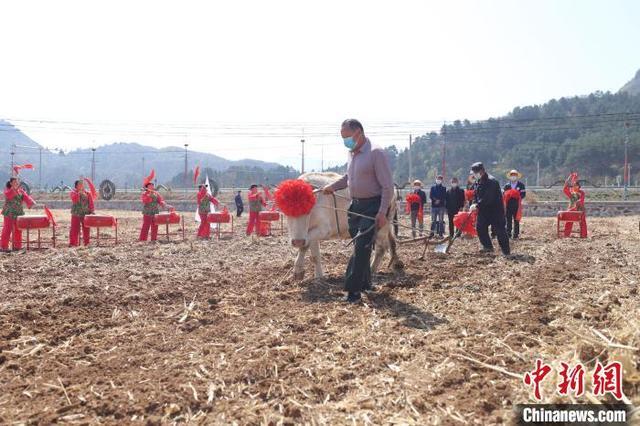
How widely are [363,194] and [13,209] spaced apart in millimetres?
11402

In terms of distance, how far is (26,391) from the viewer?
13.6ft

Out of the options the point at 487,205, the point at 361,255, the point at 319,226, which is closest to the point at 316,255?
the point at 319,226

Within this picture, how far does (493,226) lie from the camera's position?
12164 millimetres

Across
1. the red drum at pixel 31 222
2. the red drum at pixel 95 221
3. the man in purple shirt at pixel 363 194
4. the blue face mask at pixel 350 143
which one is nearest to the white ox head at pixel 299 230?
the man in purple shirt at pixel 363 194

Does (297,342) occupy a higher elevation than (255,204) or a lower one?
lower

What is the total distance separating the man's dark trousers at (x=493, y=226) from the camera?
11.9 metres

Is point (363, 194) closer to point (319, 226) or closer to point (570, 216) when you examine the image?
point (319, 226)

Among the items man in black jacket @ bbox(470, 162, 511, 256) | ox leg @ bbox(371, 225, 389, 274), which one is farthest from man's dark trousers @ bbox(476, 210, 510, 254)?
ox leg @ bbox(371, 225, 389, 274)

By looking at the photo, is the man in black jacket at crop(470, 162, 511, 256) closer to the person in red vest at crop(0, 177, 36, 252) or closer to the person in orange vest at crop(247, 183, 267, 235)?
the person in orange vest at crop(247, 183, 267, 235)

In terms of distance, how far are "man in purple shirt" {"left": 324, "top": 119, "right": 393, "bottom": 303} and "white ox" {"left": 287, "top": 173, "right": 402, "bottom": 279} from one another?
944mm

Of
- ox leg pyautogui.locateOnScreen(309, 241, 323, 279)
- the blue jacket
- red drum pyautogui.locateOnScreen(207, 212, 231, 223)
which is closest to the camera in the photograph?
ox leg pyautogui.locateOnScreen(309, 241, 323, 279)

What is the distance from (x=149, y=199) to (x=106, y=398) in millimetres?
13478

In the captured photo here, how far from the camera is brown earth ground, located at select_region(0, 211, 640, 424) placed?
3.80 metres

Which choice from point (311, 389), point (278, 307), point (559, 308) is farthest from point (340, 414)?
point (559, 308)
